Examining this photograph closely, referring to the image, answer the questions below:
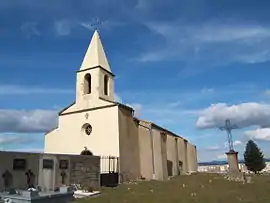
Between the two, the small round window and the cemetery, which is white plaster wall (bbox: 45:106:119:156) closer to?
the small round window

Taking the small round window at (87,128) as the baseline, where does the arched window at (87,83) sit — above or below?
above

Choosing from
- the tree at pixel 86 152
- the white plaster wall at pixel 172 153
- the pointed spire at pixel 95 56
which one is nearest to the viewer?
the tree at pixel 86 152

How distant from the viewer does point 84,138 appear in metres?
27.1

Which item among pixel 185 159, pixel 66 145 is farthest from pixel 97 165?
pixel 185 159

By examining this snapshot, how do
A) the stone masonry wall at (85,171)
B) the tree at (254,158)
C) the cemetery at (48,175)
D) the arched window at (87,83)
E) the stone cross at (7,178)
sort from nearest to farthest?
the cemetery at (48,175)
the stone cross at (7,178)
the stone masonry wall at (85,171)
the arched window at (87,83)
the tree at (254,158)

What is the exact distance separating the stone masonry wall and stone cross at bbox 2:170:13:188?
14.1 ft

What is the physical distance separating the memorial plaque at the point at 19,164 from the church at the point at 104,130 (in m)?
9.05

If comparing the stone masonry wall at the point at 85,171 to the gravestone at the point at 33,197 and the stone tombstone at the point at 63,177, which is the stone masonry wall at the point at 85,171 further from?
the gravestone at the point at 33,197

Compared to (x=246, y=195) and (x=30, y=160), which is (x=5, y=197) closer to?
(x=30, y=160)

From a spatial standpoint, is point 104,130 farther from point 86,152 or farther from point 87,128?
point 86,152

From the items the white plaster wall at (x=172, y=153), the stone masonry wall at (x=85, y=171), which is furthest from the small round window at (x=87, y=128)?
the white plaster wall at (x=172, y=153)

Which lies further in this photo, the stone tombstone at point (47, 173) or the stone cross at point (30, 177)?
the stone tombstone at point (47, 173)

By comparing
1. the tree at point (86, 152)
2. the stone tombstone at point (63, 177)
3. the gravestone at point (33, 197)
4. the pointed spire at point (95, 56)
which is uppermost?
the pointed spire at point (95, 56)

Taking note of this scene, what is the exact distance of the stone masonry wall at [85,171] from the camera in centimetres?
1953
